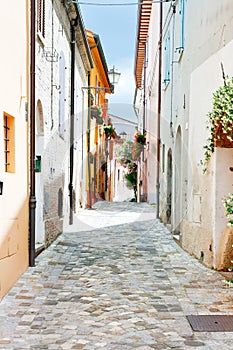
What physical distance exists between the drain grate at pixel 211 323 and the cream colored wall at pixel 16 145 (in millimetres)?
2067

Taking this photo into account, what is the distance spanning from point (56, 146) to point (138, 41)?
46.8 feet

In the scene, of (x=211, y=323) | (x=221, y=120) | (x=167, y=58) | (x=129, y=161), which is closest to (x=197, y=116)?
(x=221, y=120)

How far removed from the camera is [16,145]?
577cm

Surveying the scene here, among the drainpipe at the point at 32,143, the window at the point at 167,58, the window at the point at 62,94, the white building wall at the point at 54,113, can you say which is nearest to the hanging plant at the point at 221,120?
the drainpipe at the point at 32,143

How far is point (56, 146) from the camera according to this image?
9.35m

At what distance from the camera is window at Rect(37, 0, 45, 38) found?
7475 millimetres

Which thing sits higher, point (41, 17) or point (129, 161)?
point (41, 17)

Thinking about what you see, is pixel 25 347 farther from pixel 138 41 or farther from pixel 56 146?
pixel 138 41

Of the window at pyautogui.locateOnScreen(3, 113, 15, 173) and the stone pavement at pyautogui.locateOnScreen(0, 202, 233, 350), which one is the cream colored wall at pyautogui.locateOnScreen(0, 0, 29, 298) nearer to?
the window at pyautogui.locateOnScreen(3, 113, 15, 173)

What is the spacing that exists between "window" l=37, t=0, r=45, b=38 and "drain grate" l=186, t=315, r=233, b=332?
512 cm

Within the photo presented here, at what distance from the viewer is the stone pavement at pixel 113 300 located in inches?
150

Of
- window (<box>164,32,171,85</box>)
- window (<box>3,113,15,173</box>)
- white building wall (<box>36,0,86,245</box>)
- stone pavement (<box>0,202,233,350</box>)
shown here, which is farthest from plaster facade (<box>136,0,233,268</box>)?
window (<box>3,113,15,173</box>)

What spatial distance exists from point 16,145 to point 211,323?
315 cm

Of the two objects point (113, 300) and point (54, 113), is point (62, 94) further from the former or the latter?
point (113, 300)
